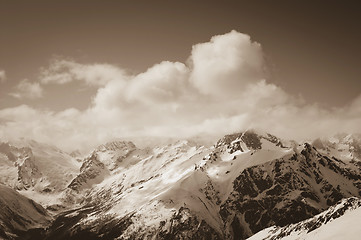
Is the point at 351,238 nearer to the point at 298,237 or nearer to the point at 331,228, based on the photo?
the point at 331,228

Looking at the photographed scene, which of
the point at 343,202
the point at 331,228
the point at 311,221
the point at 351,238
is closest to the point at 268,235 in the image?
the point at 311,221

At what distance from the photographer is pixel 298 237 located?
493 ft

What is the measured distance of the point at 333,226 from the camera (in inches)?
5162

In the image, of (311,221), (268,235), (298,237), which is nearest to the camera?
(298,237)

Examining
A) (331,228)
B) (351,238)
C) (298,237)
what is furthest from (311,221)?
(351,238)

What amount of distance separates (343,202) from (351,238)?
211 ft

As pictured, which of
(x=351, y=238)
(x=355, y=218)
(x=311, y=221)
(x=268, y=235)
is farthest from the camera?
(x=268, y=235)

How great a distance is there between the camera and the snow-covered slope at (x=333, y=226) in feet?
361

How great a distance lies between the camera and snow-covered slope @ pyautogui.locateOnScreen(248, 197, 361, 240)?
361 ft

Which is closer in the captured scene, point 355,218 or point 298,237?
point 355,218

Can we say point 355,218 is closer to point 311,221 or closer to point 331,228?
point 331,228

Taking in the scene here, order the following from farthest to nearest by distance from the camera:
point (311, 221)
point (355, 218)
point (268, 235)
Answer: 1. point (268, 235)
2. point (311, 221)
3. point (355, 218)

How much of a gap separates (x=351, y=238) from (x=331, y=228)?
3035 centimetres

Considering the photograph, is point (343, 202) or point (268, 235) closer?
point (343, 202)
